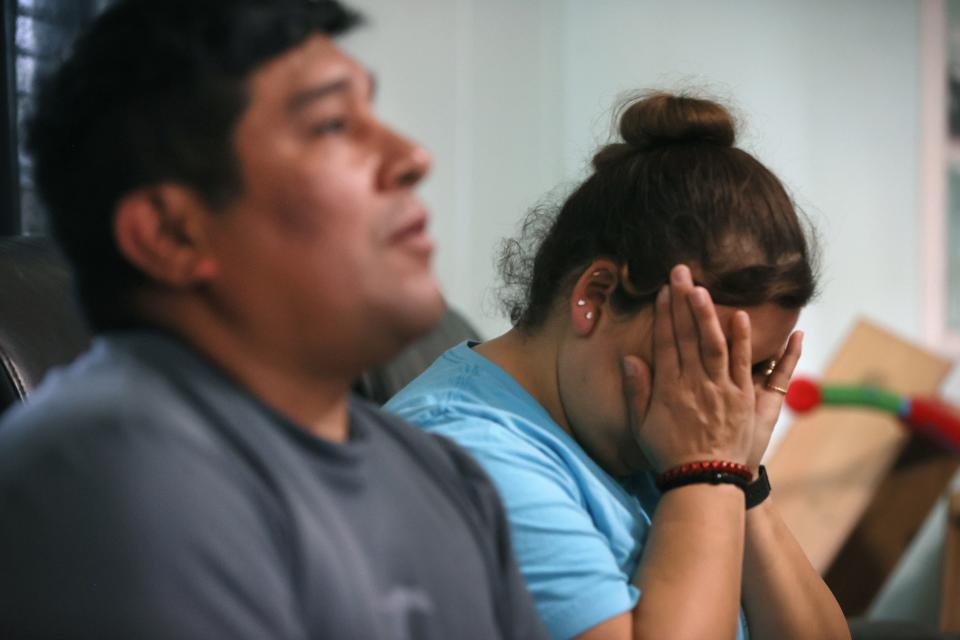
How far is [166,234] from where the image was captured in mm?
579

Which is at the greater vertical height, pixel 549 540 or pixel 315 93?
pixel 315 93

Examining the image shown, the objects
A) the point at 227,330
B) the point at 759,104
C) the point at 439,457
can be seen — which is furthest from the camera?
the point at 759,104

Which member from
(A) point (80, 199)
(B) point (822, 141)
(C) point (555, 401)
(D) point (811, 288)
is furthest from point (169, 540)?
(B) point (822, 141)

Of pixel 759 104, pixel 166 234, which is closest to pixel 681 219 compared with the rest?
pixel 166 234

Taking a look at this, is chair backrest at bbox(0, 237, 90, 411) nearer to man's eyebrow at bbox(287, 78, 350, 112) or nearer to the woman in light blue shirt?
the woman in light blue shirt

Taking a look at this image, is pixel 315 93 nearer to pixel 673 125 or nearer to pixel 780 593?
pixel 673 125

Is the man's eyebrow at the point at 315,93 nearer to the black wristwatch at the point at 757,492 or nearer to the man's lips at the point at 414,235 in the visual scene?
the man's lips at the point at 414,235

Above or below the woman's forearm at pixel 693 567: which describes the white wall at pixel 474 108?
above

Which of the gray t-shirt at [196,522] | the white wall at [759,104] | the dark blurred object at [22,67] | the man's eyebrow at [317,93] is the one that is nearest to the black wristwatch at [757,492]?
the gray t-shirt at [196,522]

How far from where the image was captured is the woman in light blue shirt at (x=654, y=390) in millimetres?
938

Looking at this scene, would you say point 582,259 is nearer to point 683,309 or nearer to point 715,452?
point 683,309

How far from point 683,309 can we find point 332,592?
558 millimetres

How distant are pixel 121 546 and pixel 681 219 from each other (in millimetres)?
674

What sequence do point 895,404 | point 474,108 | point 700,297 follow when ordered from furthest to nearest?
point 474,108
point 895,404
point 700,297
